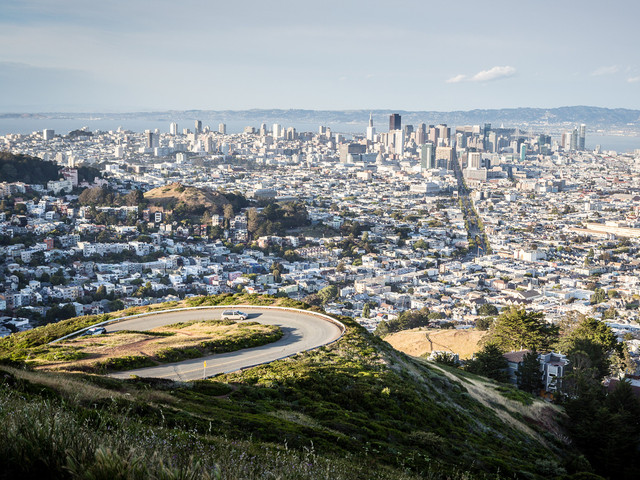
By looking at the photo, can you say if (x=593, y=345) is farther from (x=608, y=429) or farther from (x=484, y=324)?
(x=484, y=324)

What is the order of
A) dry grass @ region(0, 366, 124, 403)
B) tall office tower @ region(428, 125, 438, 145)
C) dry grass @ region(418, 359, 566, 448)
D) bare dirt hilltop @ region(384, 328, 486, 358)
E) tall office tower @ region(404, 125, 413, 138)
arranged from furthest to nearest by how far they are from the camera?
tall office tower @ region(404, 125, 413, 138)
tall office tower @ region(428, 125, 438, 145)
bare dirt hilltop @ region(384, 328, 486, 358)
dry grass @ region(418, 359, 566, 448)
dry grass @ region(0, 366, 124, 403)

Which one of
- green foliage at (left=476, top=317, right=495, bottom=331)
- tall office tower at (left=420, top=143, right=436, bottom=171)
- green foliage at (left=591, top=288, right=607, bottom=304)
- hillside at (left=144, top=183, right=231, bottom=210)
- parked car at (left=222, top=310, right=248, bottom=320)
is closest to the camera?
parked car at (left=222, top=310, right=248, bottom=320)

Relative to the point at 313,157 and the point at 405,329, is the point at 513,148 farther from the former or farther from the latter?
the point at 405,329

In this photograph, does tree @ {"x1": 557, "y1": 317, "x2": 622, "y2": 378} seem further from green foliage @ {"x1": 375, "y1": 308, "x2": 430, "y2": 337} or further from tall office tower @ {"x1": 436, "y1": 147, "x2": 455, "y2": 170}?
tall office tower @ {"x1": 436, "y1": 147, "x2": 455, "y2": 170}

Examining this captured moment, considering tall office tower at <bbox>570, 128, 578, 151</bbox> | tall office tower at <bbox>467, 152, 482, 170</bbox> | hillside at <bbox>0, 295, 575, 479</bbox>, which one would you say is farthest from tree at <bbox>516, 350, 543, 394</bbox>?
tall office tower at <bbox>570, 128, 578, 151</bbox>

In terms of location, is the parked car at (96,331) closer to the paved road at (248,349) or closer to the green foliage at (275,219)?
the paved road at (248,349)
